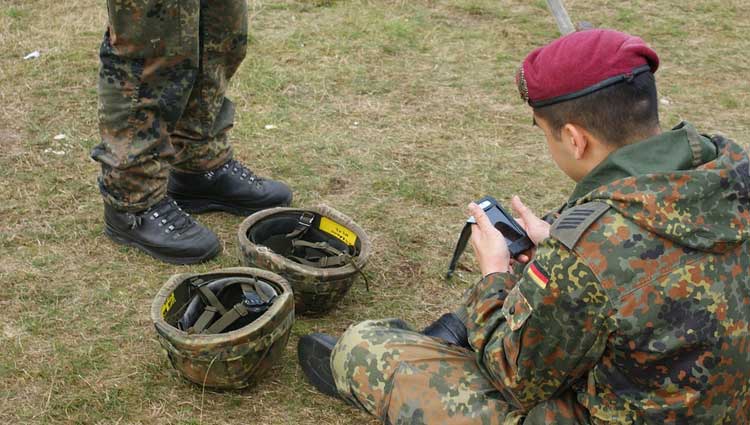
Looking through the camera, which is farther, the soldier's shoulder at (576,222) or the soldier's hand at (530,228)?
the soldier's hand at (530,228)

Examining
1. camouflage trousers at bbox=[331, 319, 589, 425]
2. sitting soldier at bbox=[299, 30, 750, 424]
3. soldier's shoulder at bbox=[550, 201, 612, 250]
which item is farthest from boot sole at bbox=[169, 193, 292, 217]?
soldier's shoulder at bbox=[550, 201, 612, 250]

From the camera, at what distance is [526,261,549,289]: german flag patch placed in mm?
2125

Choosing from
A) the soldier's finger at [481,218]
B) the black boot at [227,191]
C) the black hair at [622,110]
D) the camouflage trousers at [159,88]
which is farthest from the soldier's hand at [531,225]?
the black boot at [227,191]

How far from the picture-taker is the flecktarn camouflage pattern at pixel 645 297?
2.04 metres

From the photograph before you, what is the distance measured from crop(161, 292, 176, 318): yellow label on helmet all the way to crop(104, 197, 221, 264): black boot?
74 centimetres

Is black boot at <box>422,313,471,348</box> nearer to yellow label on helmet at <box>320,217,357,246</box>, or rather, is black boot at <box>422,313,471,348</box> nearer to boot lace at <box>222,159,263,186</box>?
yellow label on helmet at <box>320,217,357,246</box>

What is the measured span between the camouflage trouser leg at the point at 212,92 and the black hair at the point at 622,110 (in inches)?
82.0

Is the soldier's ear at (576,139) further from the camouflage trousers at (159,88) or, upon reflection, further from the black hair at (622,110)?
the camouflage trousers at (159,88)

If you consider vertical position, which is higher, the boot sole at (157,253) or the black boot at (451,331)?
the black boot at (451,331)

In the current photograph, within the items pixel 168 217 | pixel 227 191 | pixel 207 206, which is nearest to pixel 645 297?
pixel 168 217

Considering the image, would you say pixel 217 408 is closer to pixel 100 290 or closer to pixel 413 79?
pixel 100 290

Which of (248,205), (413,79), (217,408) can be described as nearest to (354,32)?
(413,79)

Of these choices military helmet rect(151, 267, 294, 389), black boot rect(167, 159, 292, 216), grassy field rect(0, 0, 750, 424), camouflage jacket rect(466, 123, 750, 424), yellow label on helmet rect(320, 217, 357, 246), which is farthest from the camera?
black boot rect(167, 159, 292, 216)

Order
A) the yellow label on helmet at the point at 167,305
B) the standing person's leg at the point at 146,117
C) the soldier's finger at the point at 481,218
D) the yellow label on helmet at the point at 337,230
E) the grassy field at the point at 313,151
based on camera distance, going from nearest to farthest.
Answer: the soldier's finger at the point at 481,218 → the yellow label on helmet at the point at 167,305 → the grassy field at the point at 313,151 → the standing person's leg at the point at 146,117 → the yellow label on helmet at the point at 337,230
